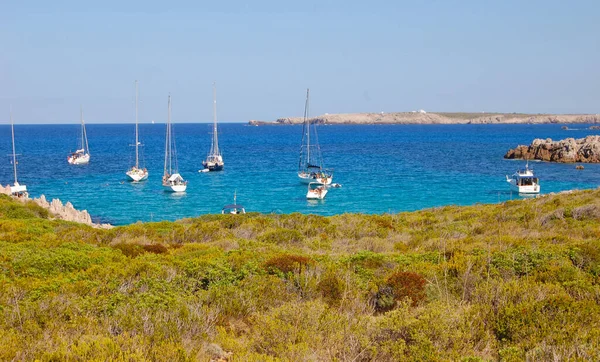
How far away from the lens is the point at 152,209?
36375 millimetres

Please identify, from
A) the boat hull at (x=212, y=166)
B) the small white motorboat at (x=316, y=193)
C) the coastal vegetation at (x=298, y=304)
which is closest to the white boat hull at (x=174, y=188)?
the small white motorboat at (x=316, y=193)

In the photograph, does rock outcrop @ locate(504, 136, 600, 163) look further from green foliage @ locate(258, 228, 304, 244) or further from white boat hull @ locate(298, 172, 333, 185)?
green foliage @ locate(258, 228, 304, 244)

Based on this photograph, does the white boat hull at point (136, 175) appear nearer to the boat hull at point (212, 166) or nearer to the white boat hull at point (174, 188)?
the white boat hull at point (174, 188)

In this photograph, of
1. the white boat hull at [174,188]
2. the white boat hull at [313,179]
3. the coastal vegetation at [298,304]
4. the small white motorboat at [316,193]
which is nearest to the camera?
the coastal vegetation at [298,304]

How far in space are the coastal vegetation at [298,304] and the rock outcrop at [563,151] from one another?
210ft

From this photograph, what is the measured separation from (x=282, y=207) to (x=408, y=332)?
31.6m

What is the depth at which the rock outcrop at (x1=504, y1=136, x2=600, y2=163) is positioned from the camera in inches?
2692

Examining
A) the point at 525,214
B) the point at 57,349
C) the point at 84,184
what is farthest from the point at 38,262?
the point at 84,184

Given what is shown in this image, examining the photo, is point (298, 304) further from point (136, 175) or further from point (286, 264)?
point (136, 175)

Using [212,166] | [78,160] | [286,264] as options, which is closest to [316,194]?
[212,166]

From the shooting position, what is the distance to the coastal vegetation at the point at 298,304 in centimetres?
516

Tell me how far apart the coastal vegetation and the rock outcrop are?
64064mm

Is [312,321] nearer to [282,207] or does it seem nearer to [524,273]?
[524,273]

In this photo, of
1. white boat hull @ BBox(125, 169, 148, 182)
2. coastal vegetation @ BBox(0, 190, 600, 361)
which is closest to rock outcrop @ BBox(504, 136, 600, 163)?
white boat hull @ BBox(125, 169, 148, 182)
